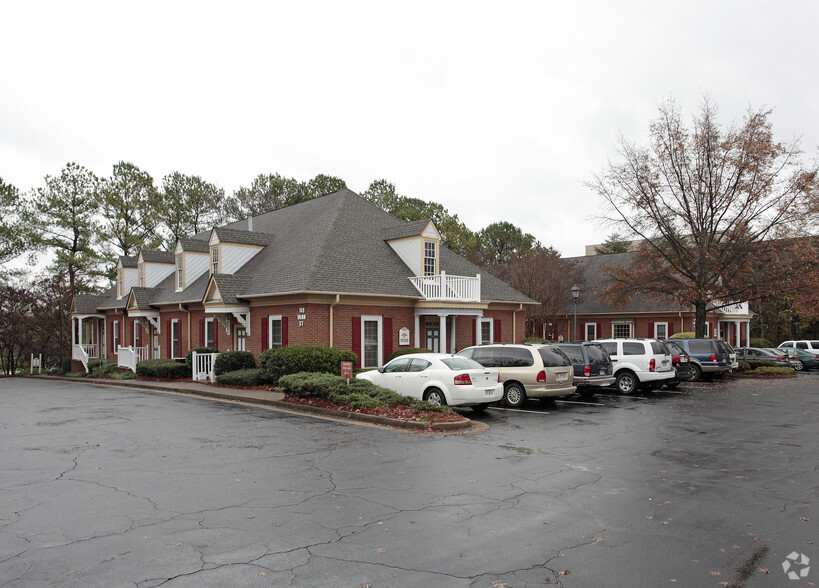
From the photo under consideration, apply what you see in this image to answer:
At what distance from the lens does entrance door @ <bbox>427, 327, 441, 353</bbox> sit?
26312 millimetres

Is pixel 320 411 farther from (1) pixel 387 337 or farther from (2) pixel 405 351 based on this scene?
(1) pixel 387 337

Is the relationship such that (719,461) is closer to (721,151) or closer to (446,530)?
(446,530)

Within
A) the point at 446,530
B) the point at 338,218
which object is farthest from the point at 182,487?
the point at 338,218

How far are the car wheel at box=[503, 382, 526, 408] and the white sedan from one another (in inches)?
54.2

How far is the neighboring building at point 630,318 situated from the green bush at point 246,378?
26.0 meters

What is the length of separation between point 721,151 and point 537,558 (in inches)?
1141

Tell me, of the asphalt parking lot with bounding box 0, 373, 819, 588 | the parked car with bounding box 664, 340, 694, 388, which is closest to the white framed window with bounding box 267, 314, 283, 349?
the asphalt parking lot with bounding box 0, 373, 819, 588

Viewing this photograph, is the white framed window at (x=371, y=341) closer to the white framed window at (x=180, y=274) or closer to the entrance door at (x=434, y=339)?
the entrance door at (x=434, y=339)

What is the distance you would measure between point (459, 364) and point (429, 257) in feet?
39.2

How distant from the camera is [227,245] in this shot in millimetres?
27531

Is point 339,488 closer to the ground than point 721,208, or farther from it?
closer to the ground

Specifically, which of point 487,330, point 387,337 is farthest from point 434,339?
point 487,330

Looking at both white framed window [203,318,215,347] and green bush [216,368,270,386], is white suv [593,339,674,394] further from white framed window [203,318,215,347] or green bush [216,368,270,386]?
white framed window [203,318,215,347]

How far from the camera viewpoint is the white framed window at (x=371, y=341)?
23594 mm
